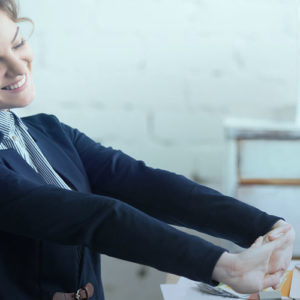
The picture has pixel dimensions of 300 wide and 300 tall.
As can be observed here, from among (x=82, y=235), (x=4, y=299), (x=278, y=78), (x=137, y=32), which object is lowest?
(x=4, y=299)

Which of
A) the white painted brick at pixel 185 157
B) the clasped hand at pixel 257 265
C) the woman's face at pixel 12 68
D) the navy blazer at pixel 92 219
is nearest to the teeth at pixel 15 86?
the woman's face at pixel 12 68

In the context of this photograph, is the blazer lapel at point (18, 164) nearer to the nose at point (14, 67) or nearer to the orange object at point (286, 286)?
the nose at point (14, 67)

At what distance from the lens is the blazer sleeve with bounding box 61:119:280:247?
84cm

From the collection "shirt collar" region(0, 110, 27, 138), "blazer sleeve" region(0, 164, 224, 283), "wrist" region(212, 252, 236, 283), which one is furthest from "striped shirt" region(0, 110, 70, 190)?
"wrist" region(212, 252, 236, 283)

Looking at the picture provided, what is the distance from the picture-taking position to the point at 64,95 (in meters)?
1.49

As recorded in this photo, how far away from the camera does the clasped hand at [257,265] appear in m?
0.65

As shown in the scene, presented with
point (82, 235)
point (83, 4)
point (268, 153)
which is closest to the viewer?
point (82, 235)

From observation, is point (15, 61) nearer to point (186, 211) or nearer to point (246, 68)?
point (186, 211)

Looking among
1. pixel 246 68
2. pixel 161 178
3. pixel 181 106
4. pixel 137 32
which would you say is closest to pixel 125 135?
pixel 181 106

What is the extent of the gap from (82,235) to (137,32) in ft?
2.95

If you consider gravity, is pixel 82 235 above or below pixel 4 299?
above

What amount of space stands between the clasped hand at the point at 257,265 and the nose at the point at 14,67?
45 centimetres

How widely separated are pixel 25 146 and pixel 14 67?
132mm

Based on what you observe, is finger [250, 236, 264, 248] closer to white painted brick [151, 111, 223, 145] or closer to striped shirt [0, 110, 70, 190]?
striped shirt [0, 110, 70, 190]
